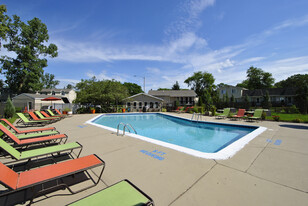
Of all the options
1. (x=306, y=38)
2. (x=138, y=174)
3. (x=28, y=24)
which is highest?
(x=28, y=24)

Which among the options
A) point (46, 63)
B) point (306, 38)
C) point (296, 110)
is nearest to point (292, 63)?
point (296, 110)

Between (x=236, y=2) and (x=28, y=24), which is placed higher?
(x=28, y=24)

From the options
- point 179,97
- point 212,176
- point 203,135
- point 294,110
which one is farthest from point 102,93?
point 294,110

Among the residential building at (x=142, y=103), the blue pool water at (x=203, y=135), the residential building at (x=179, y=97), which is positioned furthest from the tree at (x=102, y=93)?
the residential building at (x=179, y=97)

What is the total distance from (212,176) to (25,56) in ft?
146

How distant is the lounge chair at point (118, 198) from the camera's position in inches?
68.2

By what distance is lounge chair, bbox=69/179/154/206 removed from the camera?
5.68 ft

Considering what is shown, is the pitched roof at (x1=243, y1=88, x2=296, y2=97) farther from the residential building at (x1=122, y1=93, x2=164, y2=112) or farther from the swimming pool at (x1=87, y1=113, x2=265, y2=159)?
the swimming pool at (x1=87, y1=113, x2=265, y2=159)

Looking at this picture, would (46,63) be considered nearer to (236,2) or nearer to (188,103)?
(188,103)

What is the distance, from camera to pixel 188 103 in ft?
115

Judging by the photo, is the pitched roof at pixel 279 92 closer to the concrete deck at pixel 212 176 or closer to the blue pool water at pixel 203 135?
the blue pool water at pixel 203 135

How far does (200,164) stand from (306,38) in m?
14.7

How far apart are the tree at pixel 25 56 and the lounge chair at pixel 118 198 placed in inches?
1601

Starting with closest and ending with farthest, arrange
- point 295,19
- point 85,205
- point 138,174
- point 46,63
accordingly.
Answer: point 85,205 < point 138,174 < point 295,19 < point 46,63
